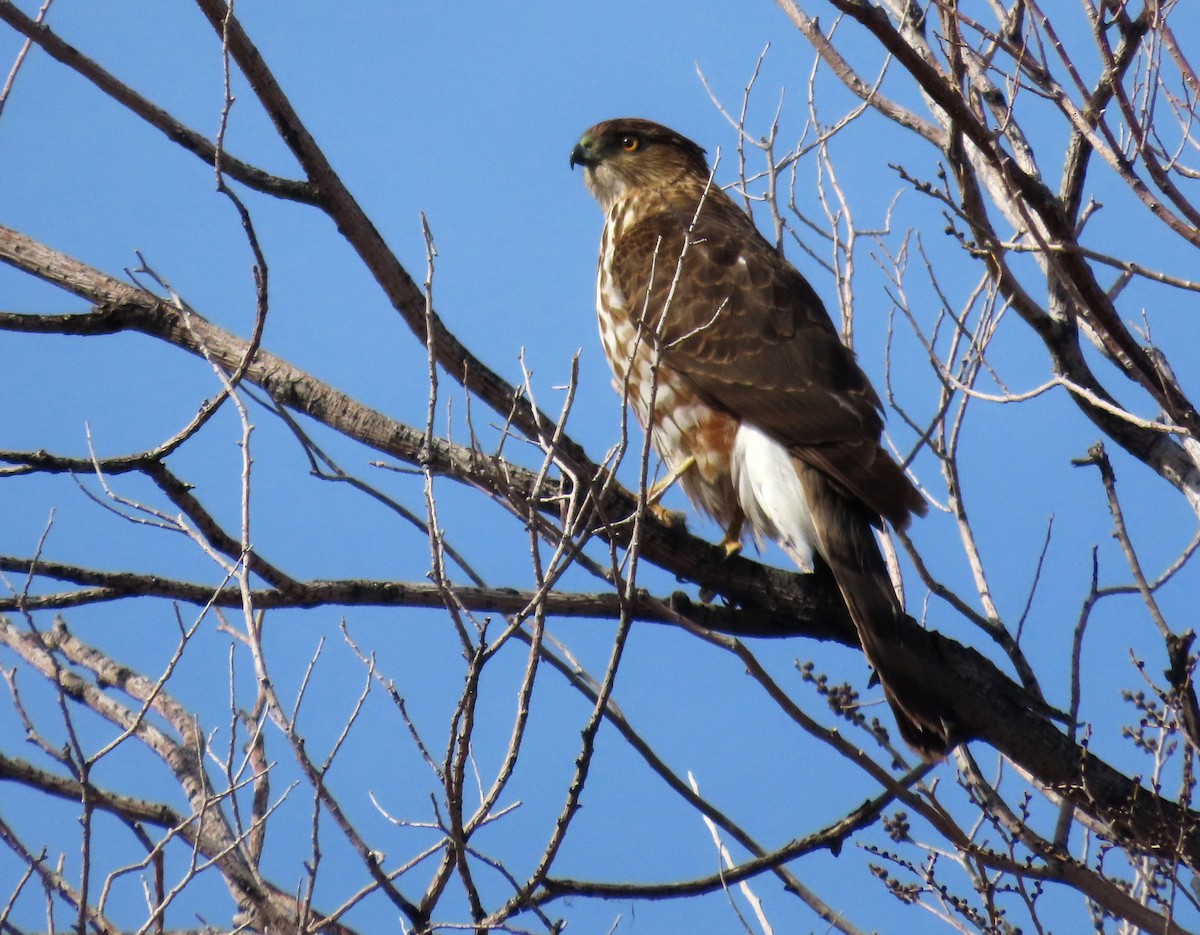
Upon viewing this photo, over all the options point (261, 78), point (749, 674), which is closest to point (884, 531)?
point (749, 674)

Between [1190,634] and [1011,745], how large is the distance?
1.97ft

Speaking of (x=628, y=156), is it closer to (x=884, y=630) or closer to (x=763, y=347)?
(x=763, y=347)

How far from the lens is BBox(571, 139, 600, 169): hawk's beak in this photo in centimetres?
563

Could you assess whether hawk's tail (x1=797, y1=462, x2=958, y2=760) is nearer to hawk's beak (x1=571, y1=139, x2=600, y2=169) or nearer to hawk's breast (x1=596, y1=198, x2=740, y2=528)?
hawk's breast (x1=596, y1=198, x2=740, y2=528)

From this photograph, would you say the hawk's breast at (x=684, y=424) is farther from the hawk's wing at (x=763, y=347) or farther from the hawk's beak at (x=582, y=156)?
the hawk's beak at (x=582, y=156)

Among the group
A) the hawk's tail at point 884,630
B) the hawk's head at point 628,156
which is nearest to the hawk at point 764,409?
the hawk's tail at point 884,630

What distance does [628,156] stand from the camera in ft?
18.4

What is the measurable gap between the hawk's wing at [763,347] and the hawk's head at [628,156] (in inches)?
29.4

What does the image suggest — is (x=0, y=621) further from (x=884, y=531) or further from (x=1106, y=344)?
(x=1106, y=344)

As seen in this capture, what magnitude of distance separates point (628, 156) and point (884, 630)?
288cm

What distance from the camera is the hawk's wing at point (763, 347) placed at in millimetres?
3883

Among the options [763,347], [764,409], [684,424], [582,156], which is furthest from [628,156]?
[764,409]

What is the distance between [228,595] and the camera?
2955 millimetres

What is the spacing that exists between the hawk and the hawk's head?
54 centimetres
